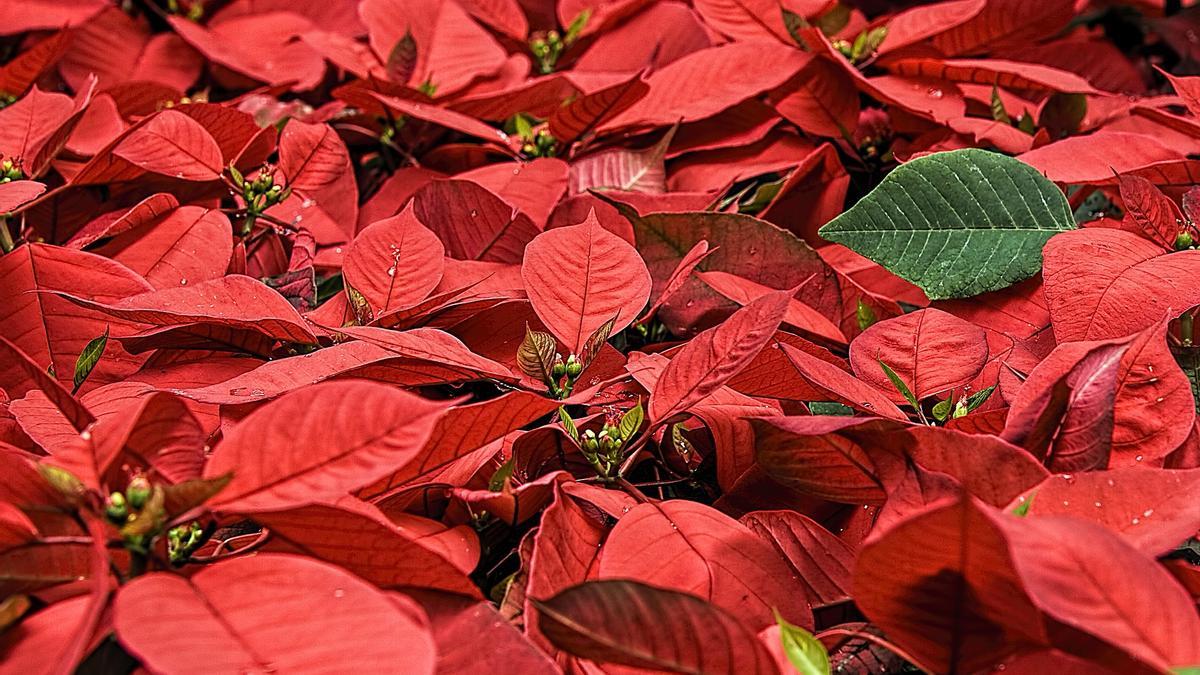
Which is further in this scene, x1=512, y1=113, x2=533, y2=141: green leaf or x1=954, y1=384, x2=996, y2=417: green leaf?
x1=512, y1=113, x2=533, y2=141: green leaf

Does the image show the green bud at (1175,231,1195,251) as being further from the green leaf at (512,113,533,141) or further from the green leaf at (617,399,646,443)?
the green leaf at (512,113,533,141)

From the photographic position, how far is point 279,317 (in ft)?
1.91

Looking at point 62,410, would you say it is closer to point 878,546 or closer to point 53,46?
point 878,546

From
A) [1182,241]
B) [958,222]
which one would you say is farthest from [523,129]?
[1182,241]

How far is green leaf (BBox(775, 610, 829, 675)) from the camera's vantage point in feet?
1.29

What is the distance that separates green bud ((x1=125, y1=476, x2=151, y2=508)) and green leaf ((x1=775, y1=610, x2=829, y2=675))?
228 millimetres

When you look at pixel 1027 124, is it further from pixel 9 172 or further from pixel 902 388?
pixel 9 172

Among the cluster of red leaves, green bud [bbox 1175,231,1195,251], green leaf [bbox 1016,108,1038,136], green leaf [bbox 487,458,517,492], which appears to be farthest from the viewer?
green leaf [bbox 1016,108,1038,136]

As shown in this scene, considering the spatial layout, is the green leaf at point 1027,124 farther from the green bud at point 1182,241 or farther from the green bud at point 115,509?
the green bud at point 115,509

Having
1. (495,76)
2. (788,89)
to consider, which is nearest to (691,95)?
(788,89)

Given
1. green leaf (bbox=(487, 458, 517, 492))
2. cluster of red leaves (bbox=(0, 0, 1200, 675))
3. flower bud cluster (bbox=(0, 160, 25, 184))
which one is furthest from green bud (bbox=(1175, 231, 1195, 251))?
flower bud cluster (bbox=(0, 160, 25, 184))

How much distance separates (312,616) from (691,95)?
Answer: 59 centimetres

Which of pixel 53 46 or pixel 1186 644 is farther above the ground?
pixel 53 46

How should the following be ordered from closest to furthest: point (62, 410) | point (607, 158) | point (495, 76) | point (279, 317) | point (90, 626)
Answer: point (90, 626)
point (62, 410)
point (279, 317)
point (607, 158)
point (495, 76)
